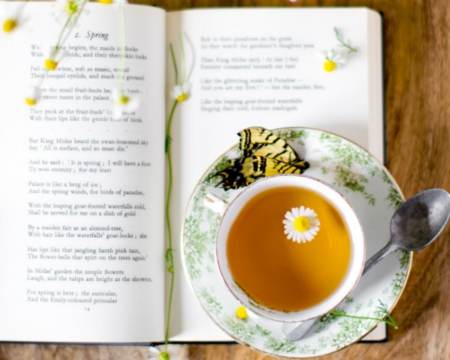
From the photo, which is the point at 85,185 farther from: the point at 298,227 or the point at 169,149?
the point at 298,227

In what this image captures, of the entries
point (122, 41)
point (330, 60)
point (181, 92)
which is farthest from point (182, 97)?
point (330, 60)

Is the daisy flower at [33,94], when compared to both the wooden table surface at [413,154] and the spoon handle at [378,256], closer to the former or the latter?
the wooden table surface at [413,154]

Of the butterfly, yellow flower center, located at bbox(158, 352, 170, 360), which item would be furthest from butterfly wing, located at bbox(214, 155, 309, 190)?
yellow flower center, located at bbox(158, 352, 170, 360)

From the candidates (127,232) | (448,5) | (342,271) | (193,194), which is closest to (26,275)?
(127,232)

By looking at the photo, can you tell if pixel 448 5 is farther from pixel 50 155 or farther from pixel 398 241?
pixel 50 155

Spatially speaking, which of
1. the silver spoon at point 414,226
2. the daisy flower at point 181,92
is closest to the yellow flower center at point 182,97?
the daisy flower at point 181,92
